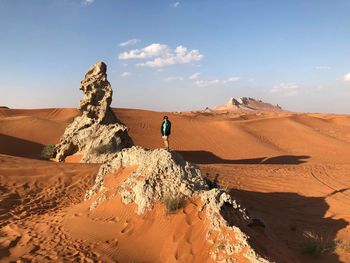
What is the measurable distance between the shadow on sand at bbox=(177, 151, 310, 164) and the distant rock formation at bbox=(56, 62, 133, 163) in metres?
5.47

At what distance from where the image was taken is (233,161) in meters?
21.2

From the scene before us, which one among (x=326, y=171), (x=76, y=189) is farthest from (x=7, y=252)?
(x=326, y=171)

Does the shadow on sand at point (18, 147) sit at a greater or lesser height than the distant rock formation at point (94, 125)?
lesser

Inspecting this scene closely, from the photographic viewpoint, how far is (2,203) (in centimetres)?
973

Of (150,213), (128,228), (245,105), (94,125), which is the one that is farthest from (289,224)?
(245,105)

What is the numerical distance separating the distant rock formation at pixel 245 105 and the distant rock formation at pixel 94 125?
187ft

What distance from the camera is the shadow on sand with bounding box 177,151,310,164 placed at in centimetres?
2072

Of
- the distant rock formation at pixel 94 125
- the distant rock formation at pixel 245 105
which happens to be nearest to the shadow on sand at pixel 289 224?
the distant rock formation at pixel 94 125

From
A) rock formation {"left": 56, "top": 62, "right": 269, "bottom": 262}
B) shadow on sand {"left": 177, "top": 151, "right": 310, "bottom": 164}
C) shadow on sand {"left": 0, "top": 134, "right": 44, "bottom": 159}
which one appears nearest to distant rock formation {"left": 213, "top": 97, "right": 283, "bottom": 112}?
shadow on sand {"left": 177, "top": 151, "right": 310, "bottom": 164}

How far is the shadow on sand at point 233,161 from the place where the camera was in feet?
68.0

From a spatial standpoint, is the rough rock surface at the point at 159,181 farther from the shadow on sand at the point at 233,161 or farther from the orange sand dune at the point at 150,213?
the shadow on sand at the point at 233,161

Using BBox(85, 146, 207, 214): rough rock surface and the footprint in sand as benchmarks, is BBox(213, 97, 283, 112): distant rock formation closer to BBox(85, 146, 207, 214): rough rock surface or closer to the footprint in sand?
BBox(85, 146, 207, 214): rough rock surface

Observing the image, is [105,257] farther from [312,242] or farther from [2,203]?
[2,203]

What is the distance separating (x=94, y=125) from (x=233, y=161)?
27.7 ft
